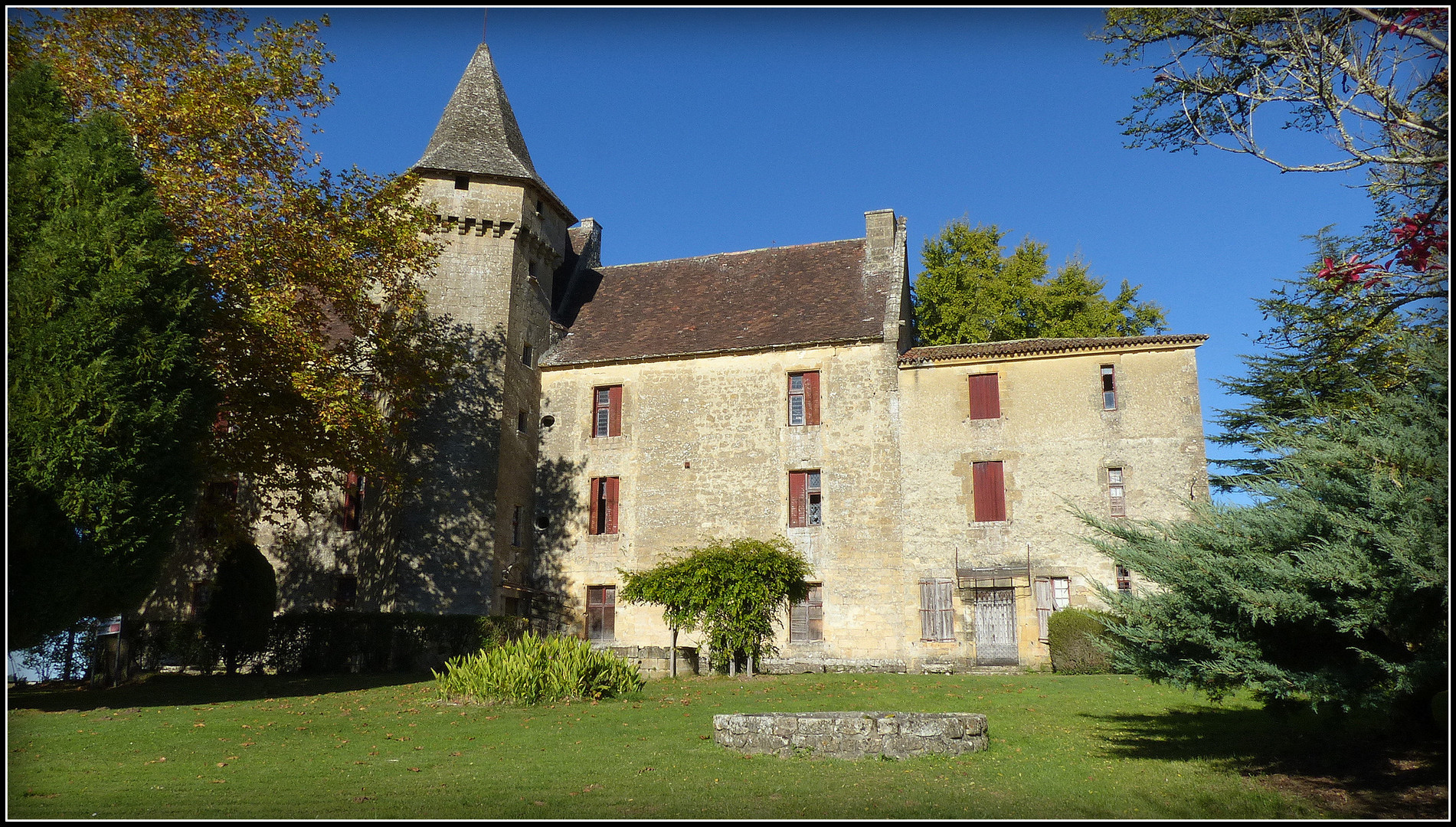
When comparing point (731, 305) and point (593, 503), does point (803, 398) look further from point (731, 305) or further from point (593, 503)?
point (593, 503)

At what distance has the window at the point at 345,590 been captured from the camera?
926 inches

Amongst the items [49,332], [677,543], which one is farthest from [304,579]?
[49,332]

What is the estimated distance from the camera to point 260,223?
16781 mm

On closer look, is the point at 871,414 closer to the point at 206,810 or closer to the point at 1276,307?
the point at 1276,307

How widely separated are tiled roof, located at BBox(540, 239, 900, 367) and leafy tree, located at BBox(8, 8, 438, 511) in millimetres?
7206

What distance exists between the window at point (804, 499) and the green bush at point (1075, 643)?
19.3 ft

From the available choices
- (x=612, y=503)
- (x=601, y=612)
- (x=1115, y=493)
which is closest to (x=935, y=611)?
(x=1115, y=493)

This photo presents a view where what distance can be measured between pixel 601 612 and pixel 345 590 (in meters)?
6.44

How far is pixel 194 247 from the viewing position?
15.8m

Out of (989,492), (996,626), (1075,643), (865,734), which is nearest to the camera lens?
(865,734)

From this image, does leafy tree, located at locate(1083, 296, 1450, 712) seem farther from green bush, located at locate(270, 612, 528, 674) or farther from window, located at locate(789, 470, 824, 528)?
green bush, located at locate(270, 612, 528, 674)

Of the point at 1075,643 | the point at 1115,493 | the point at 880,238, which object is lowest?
the point at 1075,643

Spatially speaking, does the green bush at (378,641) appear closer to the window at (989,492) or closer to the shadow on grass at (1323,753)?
the window at (989,492)

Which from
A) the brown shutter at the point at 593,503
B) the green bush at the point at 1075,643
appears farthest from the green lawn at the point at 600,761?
the brown shutter at the point at 593,503
